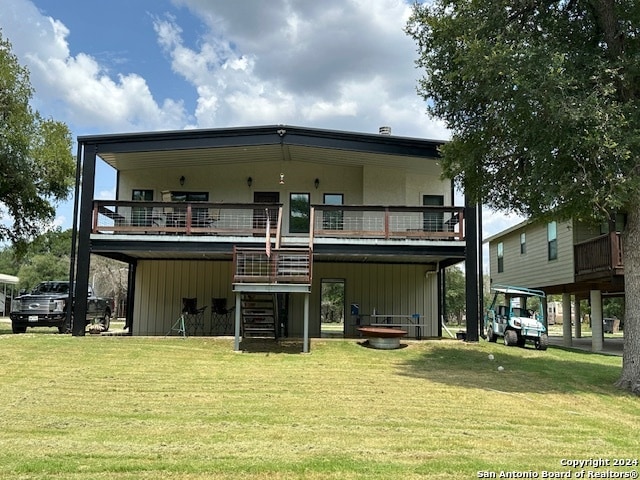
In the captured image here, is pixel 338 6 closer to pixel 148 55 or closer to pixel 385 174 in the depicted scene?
pixel 385 174

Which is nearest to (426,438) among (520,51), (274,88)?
(520,51)

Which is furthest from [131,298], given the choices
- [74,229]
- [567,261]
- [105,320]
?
[567,261]

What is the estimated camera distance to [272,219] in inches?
619

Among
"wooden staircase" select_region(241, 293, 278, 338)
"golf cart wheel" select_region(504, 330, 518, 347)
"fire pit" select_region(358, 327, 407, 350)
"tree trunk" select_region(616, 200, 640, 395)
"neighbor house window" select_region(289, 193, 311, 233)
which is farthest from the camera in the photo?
"neighbor house window" select_region(289, 193, 311, 233)

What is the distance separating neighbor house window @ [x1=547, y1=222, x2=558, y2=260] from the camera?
20.1 metres

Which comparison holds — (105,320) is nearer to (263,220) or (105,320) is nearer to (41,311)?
(41,311)

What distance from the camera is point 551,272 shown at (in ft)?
66.4

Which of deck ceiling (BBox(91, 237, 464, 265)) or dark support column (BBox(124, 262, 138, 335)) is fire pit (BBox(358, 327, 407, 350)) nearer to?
deck ceiling (BBox(91, 237, 464, 265))

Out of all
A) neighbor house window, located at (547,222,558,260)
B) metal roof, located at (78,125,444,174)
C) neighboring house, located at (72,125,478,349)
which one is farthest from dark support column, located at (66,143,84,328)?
neighbor house window, located at (547,222,558,260)

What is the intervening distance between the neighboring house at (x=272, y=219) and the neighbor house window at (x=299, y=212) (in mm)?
31

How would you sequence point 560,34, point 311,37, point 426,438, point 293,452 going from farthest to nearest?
point 311,37, point 560,34, point 426,438, point 293,452

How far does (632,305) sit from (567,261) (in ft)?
33.6

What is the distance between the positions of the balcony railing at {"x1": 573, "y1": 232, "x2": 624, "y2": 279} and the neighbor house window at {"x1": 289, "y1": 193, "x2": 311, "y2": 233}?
8.64 m

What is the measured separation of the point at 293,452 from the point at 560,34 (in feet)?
28.7
